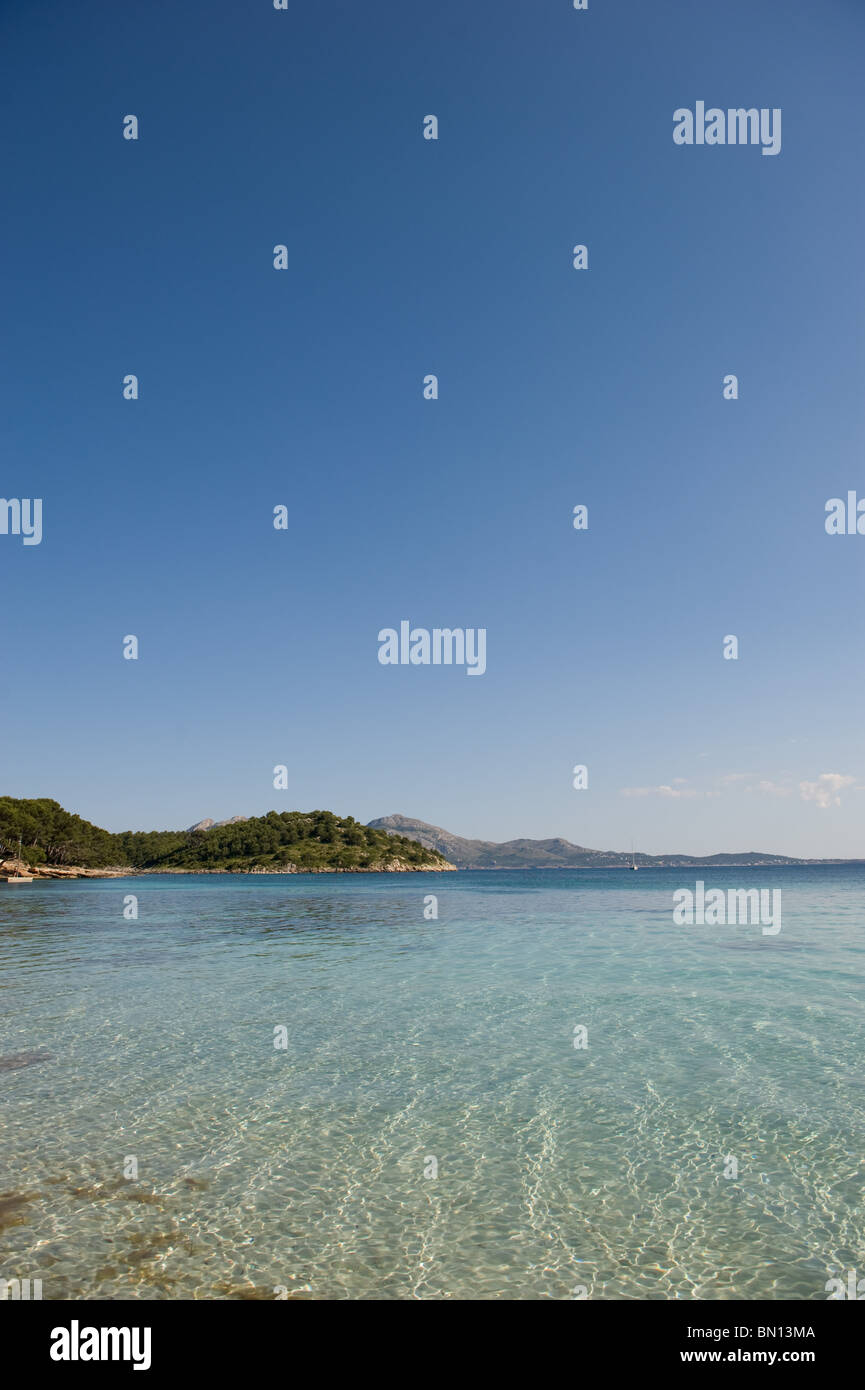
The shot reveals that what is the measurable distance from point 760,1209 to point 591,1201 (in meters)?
2.49

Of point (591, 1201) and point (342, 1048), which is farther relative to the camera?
point (342, 1048)

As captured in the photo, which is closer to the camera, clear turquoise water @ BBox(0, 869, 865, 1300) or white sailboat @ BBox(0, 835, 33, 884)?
clear turquoise water @ BBox(0, 869, 865, 1300)

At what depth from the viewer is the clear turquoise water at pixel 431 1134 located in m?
8.67

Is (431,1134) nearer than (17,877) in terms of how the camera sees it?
Yes

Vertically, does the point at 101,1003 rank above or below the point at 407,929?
above

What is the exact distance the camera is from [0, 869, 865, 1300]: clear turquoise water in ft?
28.5

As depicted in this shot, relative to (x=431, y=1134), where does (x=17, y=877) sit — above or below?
below

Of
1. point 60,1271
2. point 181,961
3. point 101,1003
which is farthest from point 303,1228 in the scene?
point 181,961

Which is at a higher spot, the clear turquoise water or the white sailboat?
the clear turquoise water

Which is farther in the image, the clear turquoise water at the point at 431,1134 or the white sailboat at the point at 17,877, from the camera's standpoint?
the white sailboat at the point at 17,877

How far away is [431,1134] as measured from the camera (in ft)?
41.9

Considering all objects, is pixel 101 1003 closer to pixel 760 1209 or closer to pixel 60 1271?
pixel 60 1271

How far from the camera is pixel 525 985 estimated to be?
27.6 m
